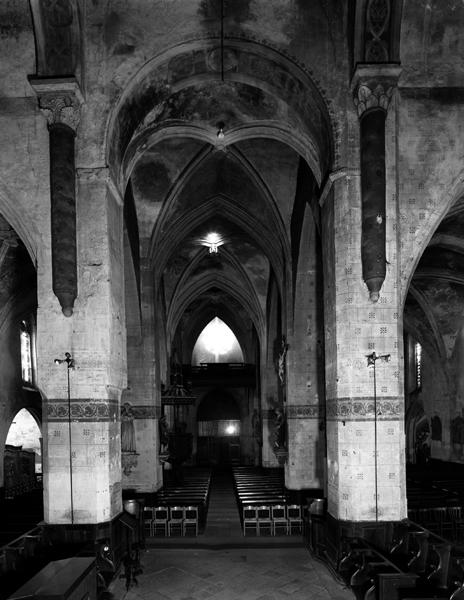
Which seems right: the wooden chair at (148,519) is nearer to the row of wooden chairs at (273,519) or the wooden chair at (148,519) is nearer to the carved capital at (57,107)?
the row of wooden chairs at (273,519)

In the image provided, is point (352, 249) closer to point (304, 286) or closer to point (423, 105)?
point (423, 105)

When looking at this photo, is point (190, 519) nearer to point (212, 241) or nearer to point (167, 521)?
point (167, 521)

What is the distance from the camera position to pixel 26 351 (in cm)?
2286

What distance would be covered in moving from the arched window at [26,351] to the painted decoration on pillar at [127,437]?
6644 mm

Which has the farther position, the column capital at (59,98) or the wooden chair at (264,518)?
the wooden chair at (264,518)

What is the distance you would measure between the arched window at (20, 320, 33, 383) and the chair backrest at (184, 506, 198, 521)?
32.4 ft

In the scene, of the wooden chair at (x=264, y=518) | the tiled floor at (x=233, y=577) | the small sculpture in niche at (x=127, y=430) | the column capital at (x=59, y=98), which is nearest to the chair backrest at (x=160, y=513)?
the tiled floor at (x=233, y=577)

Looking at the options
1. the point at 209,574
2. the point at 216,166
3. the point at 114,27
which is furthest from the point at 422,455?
the point at 114,27

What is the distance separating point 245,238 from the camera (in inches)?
894

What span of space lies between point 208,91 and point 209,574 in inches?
388

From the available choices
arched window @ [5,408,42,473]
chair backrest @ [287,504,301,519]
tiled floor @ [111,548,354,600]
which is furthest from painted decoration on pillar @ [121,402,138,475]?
arched window @ [5,408,42,473]

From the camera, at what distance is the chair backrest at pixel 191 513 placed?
1478 cm

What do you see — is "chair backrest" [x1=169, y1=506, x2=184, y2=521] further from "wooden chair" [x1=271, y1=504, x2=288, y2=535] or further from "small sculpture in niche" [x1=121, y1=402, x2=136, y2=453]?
"small sculpture in niche" [x1=121, y1=402, x2=136, y2=453]

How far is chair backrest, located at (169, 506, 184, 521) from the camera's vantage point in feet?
48.2
